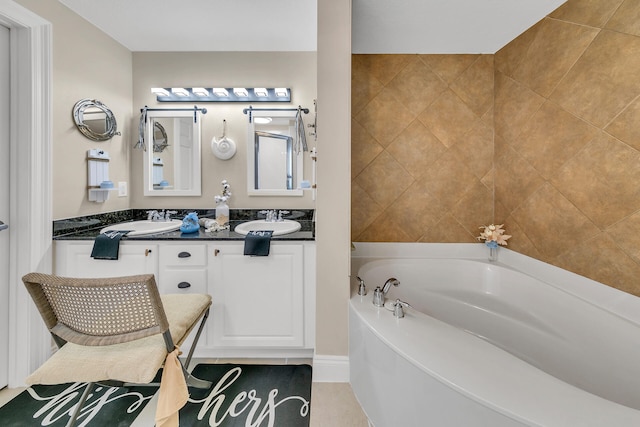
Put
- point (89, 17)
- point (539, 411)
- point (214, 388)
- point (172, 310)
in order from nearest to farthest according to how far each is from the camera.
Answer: point (539, 411) → point (172, 310) → point (214, 388) → point (89, 17)

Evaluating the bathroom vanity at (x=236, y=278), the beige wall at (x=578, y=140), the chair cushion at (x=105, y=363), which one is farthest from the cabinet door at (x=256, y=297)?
the beige wall at (x=578, y=140)

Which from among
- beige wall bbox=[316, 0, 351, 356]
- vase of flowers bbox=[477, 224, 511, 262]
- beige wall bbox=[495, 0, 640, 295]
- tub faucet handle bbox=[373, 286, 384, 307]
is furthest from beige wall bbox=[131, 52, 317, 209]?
beige wall bbox=[495, 0, 640, 295]

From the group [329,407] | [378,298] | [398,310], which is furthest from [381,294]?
[329,407]

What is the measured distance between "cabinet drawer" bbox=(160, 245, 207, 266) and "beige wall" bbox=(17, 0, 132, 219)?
78 centimetres

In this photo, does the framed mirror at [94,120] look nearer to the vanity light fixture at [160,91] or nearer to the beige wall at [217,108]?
the beige wall at [217,108]

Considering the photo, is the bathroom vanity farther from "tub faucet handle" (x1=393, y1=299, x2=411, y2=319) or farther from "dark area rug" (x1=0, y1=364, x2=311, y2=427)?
→ "tub faucet handle" (x1=393, y1=299, x2=411, y2=319)

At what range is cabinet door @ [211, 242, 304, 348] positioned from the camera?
1.92 metres

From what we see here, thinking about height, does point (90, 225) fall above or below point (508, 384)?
above

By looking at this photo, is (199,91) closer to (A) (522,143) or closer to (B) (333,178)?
(B) (333,178)

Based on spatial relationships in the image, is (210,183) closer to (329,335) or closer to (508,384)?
(329,335)

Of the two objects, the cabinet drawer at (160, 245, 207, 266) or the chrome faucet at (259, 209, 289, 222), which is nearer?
the cabinet drawer at (160, 245, 207, 266)

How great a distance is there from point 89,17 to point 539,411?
3.25 m

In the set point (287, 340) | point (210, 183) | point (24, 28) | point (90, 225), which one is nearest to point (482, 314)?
point (287, 340)

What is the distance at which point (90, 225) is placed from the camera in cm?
217
